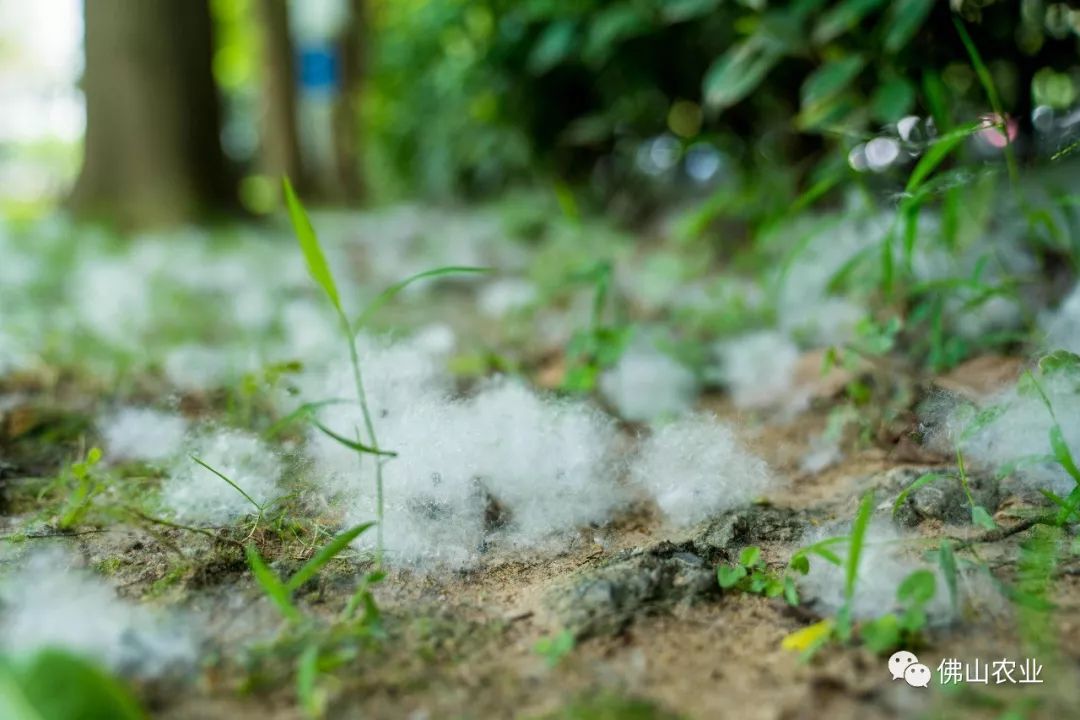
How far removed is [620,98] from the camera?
137 inches

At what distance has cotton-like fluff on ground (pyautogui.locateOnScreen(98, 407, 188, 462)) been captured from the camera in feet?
4.94

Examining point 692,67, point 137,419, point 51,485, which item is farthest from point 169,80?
point 51,485

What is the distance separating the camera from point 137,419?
1.60m

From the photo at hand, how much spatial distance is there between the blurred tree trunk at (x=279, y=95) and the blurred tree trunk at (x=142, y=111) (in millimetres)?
2378

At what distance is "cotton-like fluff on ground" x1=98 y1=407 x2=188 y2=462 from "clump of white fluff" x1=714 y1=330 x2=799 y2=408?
46.8 inches

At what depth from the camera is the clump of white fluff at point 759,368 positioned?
1.86m

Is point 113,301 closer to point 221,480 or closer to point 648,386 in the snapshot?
point 221,480

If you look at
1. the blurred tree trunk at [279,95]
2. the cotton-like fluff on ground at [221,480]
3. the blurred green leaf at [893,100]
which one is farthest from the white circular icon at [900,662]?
the blurred tree trunk at [279,95]

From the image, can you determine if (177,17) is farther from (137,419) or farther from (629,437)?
(629,437)

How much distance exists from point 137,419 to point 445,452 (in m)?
0.71

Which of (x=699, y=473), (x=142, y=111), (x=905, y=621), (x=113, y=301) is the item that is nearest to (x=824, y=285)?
(x=699, y=473)

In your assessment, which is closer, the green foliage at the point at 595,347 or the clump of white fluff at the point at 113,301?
the green foliage at the point at 595,347

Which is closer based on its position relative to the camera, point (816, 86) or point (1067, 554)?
point (1067, 554)

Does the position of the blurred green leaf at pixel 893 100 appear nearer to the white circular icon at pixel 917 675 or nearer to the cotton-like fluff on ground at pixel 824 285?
the cotton-like fluff on ground at pixel 824 285
